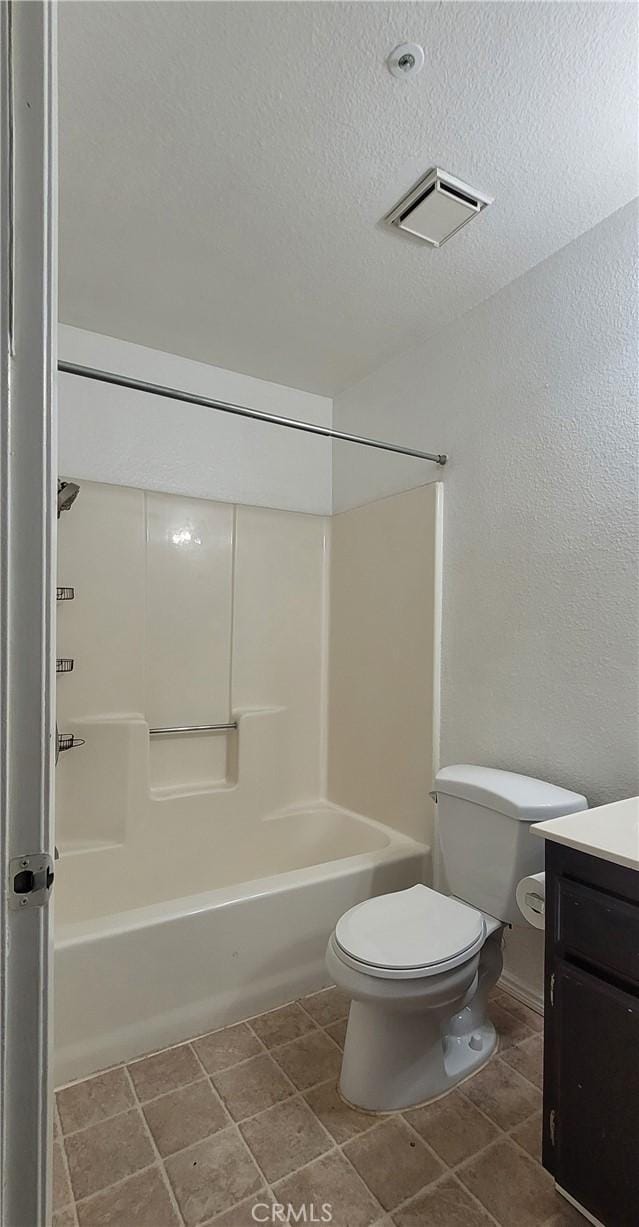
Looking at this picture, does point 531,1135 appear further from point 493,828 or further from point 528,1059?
point 493,828

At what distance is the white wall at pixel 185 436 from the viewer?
7.48 ft

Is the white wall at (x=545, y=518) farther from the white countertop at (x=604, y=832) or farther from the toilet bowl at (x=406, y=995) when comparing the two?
the toilet bowl at (x=406, y=995)

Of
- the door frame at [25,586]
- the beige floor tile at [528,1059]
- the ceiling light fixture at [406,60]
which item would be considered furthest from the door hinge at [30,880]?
the ceiling light fixture at [406,60]

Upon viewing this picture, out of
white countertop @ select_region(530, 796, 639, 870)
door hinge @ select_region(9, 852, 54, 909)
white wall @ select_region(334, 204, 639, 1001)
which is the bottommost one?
white countertop @ select_region(530, 796, 639, 870)

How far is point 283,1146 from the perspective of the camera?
1.33 metres

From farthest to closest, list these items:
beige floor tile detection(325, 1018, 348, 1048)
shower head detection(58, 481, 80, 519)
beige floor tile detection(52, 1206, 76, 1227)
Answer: shower head detection(58, 481, 80, 519), beige floor tile detection(325, 1018, 348, 1048), beige floor tile detection(52, 1206, 76, 1227)

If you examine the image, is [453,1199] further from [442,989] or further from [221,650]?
[221,650]

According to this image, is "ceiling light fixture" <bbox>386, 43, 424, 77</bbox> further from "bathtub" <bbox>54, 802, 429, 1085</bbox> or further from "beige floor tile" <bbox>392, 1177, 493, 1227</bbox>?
"beige floor tile" <bbox>392, 1177, 493, 1227</bbox>

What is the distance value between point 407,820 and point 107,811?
119 cm

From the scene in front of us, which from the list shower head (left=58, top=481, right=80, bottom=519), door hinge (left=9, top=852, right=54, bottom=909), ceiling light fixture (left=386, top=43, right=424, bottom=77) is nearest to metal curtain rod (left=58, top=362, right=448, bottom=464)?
shower head (left=58, top=481, right=80, bottom=519)

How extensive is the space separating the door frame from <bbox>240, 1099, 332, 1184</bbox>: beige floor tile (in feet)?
2.48

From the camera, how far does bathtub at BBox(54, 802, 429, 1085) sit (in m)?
1.55

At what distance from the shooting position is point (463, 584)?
7.01 feet

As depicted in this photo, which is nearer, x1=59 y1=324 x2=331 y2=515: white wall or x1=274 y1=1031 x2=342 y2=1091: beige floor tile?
x1=274 y1=1031 x2=342 y2=1091: beige floor tile
